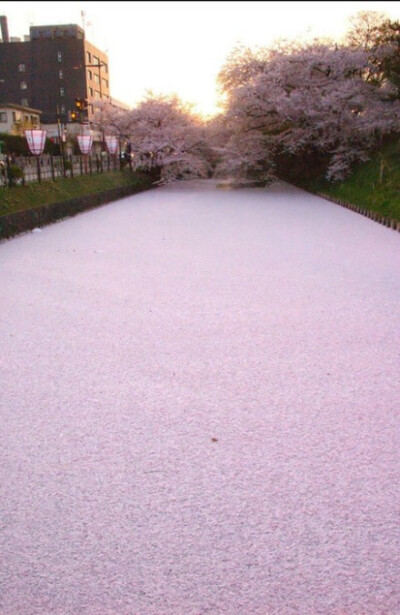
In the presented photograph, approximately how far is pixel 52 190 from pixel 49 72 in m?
49.4

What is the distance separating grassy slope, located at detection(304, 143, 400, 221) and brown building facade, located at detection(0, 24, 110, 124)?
140ft

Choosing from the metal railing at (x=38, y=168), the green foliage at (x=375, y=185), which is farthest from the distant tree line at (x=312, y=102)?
the metal railing at (x=38, y=168)

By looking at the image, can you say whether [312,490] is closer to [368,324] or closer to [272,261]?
[368,324]

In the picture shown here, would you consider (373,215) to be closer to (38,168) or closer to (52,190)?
(52,190)

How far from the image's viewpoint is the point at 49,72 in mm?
57312

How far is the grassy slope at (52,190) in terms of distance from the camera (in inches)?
474

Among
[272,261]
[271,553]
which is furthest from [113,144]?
[271,553]

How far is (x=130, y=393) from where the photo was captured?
3.64 metres

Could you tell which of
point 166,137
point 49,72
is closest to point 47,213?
point 166,137

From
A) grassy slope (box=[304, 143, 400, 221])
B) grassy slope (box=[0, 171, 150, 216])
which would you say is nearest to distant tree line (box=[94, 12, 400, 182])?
grassy slope (box=[304, 143, 400, 221])

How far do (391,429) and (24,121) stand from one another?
5268 cm

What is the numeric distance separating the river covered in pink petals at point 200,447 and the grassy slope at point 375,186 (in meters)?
6.94

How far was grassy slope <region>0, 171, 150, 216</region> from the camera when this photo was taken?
474 inches

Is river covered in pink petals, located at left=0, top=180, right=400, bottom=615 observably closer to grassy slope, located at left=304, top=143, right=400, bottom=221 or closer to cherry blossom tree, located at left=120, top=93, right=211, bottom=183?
grassy slope, located at left=304, top=143, right=400, bottom=221
